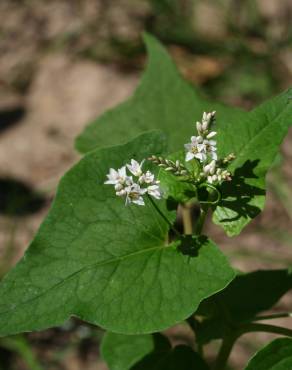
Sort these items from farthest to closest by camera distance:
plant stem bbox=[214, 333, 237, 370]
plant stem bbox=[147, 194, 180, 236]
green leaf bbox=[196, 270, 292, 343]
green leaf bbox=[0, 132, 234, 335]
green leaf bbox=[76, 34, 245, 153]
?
green leaf bbox=[76, 34, 245, 153]
green leaf bbox=[196, 270, 292, 343]
plant stem bbox=[214, 333, 237, 370]
plant stem bbox=[147, 194, 180, 236]
green leaf bbox=[0, 132, 234, 335]

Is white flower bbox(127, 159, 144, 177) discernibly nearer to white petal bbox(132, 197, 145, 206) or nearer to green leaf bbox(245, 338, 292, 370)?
white petal bbox(132, 197, 145, 206)

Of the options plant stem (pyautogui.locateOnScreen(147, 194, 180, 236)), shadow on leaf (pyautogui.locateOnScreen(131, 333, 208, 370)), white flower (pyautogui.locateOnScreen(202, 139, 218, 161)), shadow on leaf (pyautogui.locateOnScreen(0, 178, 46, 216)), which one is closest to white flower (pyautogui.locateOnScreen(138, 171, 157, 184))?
plant stem (pyautogui.locateOnScreen(147, 194, 180, 236))

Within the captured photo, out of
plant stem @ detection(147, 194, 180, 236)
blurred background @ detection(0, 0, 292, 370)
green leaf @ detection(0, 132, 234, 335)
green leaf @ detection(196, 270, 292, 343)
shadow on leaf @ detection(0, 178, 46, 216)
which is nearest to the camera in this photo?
green leaf @ detection(0, 132, 234, 335)

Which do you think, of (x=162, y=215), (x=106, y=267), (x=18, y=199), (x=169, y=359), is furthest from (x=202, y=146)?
(x=18, y=199)

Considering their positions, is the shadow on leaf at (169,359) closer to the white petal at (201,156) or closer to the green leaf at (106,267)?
the green leaf at (106,267)

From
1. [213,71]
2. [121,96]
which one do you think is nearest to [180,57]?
[213,71]

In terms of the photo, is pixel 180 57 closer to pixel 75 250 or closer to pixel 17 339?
pixel 17 339
